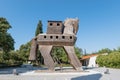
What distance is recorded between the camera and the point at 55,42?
23031mm

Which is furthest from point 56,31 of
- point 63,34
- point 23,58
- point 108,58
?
point 23,58

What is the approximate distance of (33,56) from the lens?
77.4 ft

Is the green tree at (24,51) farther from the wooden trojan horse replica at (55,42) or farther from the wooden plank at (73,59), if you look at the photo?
the wooden plank at (73,59)

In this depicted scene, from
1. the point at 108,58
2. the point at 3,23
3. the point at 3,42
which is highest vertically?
the point at 3,23

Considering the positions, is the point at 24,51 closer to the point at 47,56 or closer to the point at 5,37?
the point at 5,37

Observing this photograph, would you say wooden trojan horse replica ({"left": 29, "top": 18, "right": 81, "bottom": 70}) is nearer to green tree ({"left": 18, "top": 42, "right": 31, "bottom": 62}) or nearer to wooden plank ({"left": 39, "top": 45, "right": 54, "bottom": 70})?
wooden plank ({"left": 39, "top": 45, "right": 54, "bottom": 70})

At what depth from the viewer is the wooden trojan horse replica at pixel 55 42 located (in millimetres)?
22641

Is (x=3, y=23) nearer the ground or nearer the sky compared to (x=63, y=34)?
nearer the sky

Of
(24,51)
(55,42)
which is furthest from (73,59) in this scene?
(24,51)

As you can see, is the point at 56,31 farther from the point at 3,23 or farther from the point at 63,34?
the point at 3,23

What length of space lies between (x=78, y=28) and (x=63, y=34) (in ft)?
8.59

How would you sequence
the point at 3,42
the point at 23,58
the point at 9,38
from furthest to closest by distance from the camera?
the point at 23,58
the point at 9,38
the point at 3,42

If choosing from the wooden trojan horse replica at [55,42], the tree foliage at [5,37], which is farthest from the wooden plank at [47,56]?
the tree foliage at [5,37]

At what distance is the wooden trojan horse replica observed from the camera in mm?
22641
